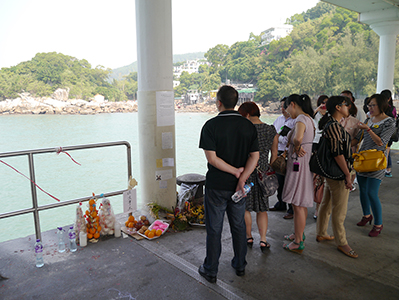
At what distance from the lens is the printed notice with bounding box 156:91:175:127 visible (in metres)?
3.66

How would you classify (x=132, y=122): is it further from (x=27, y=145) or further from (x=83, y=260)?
(x=83, y=260)

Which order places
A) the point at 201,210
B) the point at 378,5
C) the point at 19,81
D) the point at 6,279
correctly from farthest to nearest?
the point at 19,81 < the point at 378,5 < the point at 201,210 < the point at 6,279

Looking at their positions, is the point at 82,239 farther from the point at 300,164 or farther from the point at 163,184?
the point at 300,164

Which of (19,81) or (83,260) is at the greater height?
(19,81)

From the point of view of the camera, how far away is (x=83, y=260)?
2.75 m

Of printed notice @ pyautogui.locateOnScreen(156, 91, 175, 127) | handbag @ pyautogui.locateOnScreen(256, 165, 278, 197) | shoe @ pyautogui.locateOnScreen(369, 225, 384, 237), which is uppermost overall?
printed notice @ pyautogui.locateOnScreen(156, 91, 175, 127)

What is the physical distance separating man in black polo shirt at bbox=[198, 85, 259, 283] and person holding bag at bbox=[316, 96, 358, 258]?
81cm

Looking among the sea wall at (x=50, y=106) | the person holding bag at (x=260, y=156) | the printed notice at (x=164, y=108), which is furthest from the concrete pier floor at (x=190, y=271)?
the sea wall at (x=50, y=106)

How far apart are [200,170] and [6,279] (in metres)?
24.0

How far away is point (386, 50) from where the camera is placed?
9.45 m

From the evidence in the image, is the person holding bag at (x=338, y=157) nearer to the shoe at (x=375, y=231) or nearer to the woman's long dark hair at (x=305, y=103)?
the woman's long dark hair at (x=305, y=103)

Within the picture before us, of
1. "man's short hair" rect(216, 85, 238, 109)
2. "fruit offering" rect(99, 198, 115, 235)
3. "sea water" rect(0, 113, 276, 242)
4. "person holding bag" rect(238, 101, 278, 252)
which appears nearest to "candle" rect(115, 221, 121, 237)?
"fruit offering" rect(99, 198, 115, 235)

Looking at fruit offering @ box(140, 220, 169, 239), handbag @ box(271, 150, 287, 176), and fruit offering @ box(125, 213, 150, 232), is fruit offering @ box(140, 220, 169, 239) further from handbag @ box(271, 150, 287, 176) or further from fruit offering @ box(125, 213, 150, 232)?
handbag @ box(271, 150, 287, 176)

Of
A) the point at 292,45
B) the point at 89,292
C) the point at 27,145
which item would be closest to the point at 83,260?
the point at 89,292
